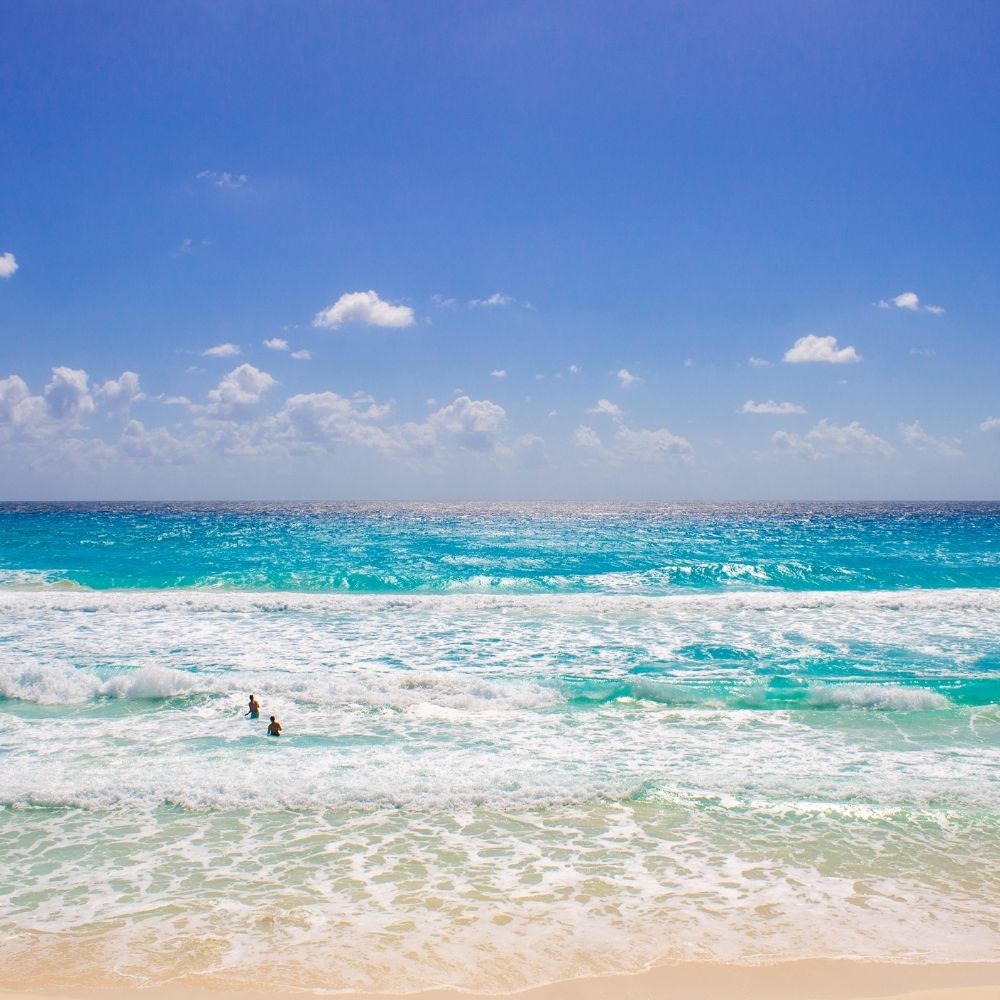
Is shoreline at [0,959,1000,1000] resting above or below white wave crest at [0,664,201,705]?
above

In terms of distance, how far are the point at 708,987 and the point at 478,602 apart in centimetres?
2244

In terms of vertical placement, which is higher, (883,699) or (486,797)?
(883,699)

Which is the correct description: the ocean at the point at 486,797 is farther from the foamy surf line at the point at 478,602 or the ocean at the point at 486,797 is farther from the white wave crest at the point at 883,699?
the foamy surf line at the point at 478,602

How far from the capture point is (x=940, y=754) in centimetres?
1137

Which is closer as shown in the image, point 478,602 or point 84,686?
point 84,686

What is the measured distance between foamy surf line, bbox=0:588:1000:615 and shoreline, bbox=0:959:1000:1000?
19.8 meters

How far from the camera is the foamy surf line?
26.4 meters

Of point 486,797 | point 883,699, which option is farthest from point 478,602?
point 486,797

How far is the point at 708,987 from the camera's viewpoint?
575cm

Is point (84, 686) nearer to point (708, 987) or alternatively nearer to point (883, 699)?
point (708, 987)

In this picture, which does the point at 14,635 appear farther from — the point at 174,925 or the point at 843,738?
the point at 843,738

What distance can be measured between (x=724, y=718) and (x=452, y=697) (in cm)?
529

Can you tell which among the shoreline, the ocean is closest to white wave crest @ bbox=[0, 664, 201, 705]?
the ocean

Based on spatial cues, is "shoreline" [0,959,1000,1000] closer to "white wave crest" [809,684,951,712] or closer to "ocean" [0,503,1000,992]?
"ocean" [0,503,1000,992]
